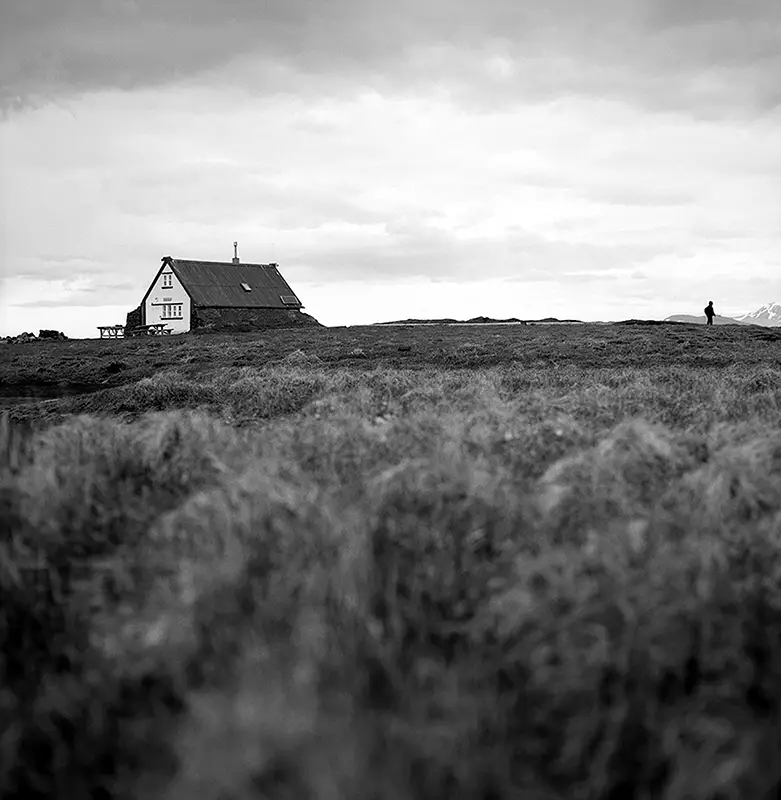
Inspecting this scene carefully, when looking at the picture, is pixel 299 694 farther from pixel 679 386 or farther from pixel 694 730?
pixel 679 386

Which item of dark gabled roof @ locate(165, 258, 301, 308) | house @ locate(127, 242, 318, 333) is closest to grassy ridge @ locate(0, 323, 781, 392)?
house @ locate(127, 242, 318, 333)

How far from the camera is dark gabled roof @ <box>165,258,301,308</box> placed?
2894 inches

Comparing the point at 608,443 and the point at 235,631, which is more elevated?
the point at 608,443

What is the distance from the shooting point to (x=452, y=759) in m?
3.08

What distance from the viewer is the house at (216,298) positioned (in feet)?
238

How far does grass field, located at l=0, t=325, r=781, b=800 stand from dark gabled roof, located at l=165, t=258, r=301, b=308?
68.2 meters

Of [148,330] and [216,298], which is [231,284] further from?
[148,330]

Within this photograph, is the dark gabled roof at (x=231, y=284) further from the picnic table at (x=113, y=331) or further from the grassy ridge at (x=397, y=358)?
the grassy ridge at (x=397, y=358)

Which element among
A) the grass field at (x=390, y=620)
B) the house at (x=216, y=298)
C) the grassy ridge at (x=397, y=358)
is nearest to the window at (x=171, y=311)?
the house at (x=216, y=298)

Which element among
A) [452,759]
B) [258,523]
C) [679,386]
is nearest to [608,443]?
[258,523]

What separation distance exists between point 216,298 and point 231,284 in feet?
10.9

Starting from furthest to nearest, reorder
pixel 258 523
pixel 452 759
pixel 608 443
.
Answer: pixel 608 443 → pixel 258 523 → pixel 452 759

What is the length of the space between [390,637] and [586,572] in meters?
1.07

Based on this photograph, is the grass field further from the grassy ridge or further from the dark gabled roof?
the dark gabled roof
